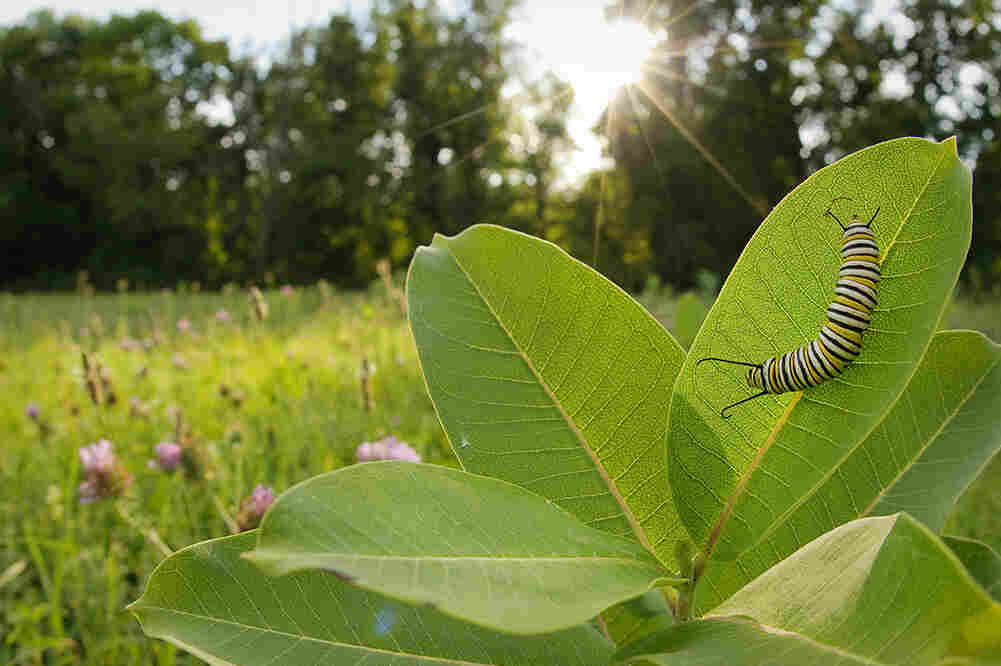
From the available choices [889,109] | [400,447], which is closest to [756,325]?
[400,447]

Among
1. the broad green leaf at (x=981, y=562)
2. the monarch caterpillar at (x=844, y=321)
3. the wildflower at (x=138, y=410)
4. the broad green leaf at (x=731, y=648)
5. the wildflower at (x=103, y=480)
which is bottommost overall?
the wildflower at (x=138, y=410)

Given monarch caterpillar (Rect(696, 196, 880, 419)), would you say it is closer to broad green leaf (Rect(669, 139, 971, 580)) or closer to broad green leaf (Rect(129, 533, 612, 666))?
broad green leaf (Rect(669, 139, 971, 580))

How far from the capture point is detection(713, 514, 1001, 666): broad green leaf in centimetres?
20

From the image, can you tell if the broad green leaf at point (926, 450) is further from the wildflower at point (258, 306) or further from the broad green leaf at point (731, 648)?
the wildflower at point (258, 306)

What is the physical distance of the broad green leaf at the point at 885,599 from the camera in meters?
0.20

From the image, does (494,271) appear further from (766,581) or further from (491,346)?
(766,581)

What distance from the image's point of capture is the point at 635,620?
38cm

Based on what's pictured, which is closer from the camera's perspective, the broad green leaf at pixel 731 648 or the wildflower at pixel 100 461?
the broad green leaf at pixel 731 648

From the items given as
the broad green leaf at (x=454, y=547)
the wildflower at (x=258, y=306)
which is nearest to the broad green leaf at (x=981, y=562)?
the broad green leaf at (x=454, y=547)

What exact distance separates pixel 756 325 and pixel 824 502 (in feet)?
0.28

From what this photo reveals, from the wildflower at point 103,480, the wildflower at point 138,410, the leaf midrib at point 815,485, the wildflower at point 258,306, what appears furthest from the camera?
the wildflower at point 138,410

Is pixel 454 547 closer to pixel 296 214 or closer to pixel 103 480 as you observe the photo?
pixel 103 480

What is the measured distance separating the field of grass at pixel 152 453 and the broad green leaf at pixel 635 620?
0.21 metres

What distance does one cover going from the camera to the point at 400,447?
1.43 meters
